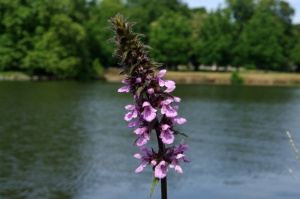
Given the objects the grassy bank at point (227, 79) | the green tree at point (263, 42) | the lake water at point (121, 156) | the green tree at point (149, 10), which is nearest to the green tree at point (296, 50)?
the green tree at point (263, 42)

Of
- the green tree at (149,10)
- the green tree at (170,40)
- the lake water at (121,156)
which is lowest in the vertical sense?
the lake water at (121,156)

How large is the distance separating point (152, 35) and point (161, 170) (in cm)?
8960

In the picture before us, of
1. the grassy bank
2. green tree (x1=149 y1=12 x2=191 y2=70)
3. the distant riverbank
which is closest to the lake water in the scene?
the distant riverbank

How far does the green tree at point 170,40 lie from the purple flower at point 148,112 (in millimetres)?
88791

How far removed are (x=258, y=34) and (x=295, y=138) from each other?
74.9 meters

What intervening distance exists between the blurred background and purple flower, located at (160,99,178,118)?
3.11 meters

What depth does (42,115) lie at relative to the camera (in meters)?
31.5

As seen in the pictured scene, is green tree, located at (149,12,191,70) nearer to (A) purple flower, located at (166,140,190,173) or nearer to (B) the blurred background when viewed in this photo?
(B) the blurred background

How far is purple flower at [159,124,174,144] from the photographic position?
2436 mm

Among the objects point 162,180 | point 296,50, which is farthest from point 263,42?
point 162,180

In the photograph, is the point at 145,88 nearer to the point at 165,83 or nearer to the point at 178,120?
the point at 165,83

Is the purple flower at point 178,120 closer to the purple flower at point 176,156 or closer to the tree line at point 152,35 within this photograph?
the purple flower at point 176,156

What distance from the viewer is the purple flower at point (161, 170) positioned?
250 centimetres

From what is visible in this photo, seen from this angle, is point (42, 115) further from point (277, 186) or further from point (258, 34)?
point (258, 34)
